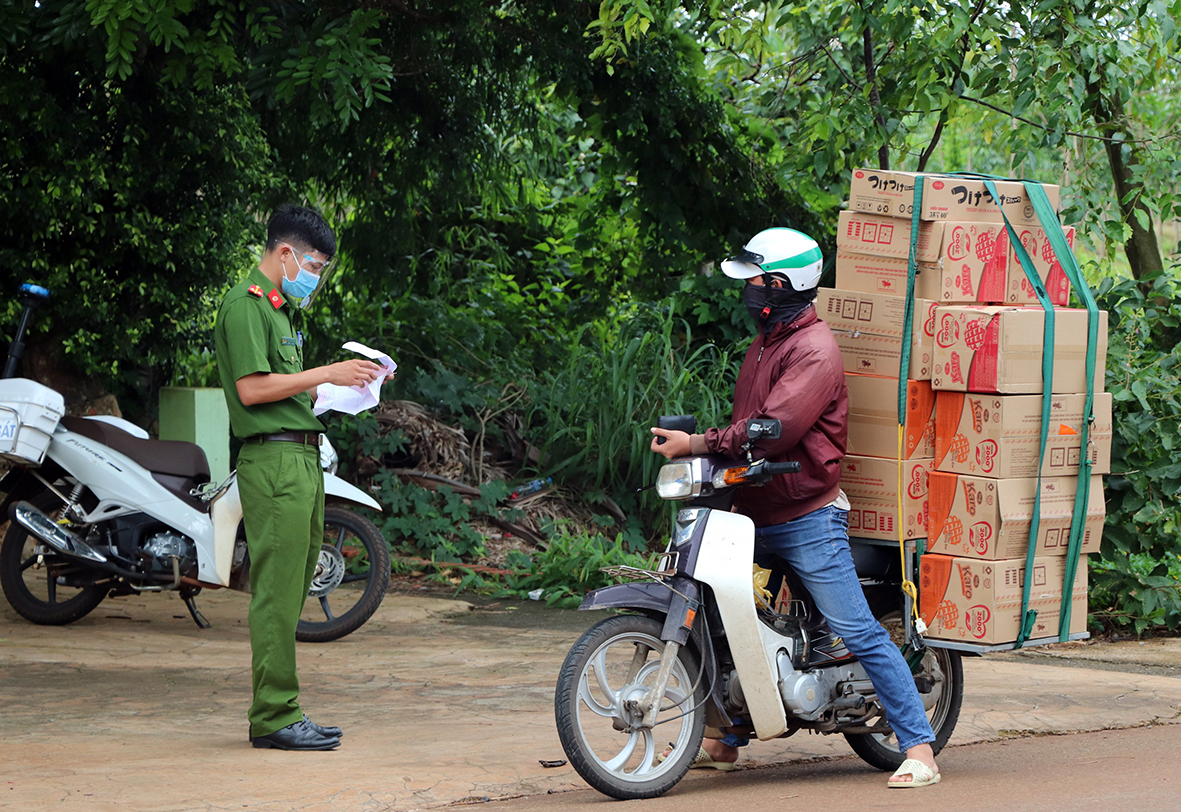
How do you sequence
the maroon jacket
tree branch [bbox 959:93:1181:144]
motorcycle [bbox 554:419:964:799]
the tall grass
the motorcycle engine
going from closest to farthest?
motorcycle [bbox 554:419:964:799] < the maroon jacket < the motorcycle engine < tree branch [bbox 959:93:1181:144] < the tall grass

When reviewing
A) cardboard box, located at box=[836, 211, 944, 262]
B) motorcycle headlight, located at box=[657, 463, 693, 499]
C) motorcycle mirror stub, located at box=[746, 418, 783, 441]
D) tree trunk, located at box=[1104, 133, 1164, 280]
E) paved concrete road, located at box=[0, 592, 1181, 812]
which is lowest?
paved concrete road, located at box=[0, 592, 1181, 812]

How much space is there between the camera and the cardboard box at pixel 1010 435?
180 inches

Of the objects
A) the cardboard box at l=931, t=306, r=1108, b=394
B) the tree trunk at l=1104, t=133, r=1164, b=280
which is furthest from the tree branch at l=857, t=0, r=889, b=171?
the cardboard box at l=931, t=306, r=1108, b=394

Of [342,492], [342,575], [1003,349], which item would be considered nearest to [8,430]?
[342,492]

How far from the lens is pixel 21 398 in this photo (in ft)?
23.3

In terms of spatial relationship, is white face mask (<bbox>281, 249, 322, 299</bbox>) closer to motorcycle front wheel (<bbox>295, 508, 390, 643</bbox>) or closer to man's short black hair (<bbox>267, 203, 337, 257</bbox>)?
man's short black hair (<bbox>267, 203, 337, 257</bbox>)

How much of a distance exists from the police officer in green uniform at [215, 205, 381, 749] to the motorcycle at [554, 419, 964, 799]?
3.90ft

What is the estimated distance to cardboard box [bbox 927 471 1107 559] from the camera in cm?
459

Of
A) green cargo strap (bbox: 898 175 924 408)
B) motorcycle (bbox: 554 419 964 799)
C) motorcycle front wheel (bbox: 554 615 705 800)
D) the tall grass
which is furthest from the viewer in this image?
the tall grass

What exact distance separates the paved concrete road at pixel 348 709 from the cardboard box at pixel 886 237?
6.23 ft

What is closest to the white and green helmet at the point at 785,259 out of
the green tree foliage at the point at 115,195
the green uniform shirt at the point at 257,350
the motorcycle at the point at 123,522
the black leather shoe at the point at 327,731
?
the green uniform shirt at the point at 257,350

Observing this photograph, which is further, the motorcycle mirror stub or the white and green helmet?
the white and green helmet

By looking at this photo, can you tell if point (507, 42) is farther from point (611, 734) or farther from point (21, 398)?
point (611, 734)

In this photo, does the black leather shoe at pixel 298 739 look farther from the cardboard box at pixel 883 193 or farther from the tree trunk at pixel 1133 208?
the tree trunk at pixel 1133 208
